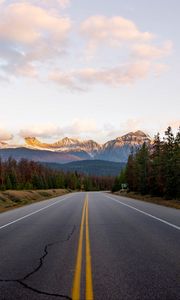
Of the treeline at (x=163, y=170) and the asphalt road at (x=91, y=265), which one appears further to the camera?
the treeline at (x=163, y=170)

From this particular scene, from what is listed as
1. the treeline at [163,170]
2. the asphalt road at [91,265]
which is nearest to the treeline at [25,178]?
the treeline at [163,170]

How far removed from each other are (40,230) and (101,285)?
9069 millimetres

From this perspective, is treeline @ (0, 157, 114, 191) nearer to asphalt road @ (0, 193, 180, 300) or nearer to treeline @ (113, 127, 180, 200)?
treeline @ (113, 127, 180, 200)

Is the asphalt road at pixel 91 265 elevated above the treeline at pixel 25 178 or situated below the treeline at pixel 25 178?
below

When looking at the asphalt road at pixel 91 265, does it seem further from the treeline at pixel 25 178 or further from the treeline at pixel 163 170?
the treeline at pixel 25 178

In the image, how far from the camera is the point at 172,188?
50.2 m

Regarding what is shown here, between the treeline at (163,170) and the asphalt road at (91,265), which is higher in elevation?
the treeline at (163,170)

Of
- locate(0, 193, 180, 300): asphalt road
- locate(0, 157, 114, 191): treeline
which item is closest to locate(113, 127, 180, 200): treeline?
locate(0, 193, 180, 300): asphalt road

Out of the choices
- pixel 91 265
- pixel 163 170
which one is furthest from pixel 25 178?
pixel 91 265

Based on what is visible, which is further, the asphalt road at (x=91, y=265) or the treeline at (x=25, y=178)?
the treeline at (x=25, y=178)

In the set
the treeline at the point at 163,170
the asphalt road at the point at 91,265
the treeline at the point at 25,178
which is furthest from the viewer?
the treeline at the point at 25,178

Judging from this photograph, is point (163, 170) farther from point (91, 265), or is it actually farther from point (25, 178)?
point (25, 178)

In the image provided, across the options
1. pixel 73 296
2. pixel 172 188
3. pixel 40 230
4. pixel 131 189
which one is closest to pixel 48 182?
pixel 131 189

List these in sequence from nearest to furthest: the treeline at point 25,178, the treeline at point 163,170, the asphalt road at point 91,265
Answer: the asphalt road at point 91,265 → the treeline at point 163,170 → the treeline at point 25,178
